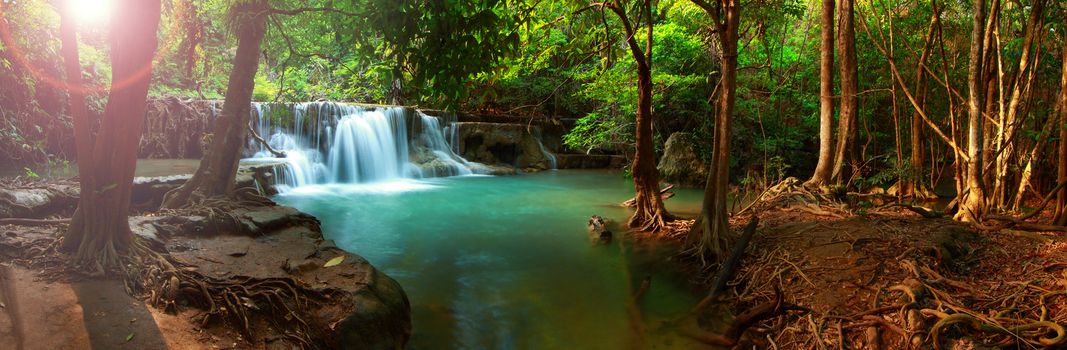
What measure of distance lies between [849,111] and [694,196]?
18.8 ft

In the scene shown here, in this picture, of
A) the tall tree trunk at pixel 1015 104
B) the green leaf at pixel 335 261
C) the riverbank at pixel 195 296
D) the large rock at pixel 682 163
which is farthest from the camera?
the large rock at pixel 682 163

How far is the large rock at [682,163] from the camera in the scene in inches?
619

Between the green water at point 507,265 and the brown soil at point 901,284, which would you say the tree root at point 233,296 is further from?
the brown soil at point 901,284

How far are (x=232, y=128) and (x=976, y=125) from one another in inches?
387

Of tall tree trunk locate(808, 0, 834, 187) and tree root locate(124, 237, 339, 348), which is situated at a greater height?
tall tree trunk locate(808, 0, 834, 187)

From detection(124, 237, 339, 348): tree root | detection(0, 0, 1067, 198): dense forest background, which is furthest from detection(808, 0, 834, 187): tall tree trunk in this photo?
detection(124, 237, 339, 348): tree root

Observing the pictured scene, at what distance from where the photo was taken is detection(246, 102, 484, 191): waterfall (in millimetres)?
16547

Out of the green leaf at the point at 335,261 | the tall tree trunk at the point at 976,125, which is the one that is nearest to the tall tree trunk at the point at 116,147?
the green leaf at the point at 335,261

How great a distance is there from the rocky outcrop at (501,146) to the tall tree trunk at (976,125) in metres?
16.0

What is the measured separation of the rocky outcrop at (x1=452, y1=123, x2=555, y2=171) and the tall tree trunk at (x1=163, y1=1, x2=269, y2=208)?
13.3m

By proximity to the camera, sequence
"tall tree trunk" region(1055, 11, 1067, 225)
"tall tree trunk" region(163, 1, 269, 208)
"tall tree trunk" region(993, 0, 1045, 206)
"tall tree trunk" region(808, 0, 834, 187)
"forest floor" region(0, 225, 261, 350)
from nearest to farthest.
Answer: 1. "forest floor" region(0, 225, 261, 350)
2. "tall tree trunk" region(1055, 11, 1067, 225)
3. "tall tree trunk" region(993, 0, 1045, 206)
4. "tall tree trunk" region(163, 1, 269, 208)
5. "tall tree trunk" region(808, 0, 834, 187)

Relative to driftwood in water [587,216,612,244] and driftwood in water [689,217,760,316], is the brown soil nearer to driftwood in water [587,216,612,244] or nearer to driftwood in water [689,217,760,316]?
driftwood in water [689,217,760,316]

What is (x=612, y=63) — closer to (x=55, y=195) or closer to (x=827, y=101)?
(x=827, y=101)

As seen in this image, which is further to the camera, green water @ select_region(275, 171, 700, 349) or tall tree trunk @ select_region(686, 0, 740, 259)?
tall tree trunk @ select_region(686, 0, 740, 259)
